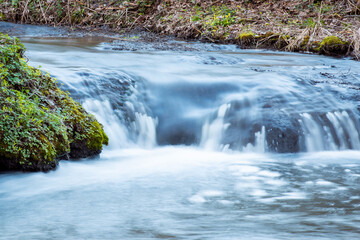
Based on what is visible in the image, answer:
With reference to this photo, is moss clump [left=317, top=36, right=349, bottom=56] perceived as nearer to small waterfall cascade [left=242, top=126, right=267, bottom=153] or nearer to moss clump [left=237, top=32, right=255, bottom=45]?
moss clump [left=237, top=32, right=255, bottom=45]

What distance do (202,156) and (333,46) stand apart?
23.2 ft

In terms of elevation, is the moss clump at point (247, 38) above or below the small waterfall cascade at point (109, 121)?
above

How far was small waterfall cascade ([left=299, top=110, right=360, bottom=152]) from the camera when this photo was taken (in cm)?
653

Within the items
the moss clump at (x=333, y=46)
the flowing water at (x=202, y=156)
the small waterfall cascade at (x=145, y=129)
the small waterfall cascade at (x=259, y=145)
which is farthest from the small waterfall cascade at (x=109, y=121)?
the moss clump at (x=333, y=46)

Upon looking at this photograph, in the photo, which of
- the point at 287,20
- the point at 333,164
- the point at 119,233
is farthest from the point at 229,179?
the point at 287,20

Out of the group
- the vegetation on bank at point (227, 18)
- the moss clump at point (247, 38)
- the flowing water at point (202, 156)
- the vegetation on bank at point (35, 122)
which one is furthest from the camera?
the moss clump at point (247, 38)

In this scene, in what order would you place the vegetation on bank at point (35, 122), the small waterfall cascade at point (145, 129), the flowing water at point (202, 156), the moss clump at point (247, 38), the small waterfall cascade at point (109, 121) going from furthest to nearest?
the moss clump at point (247, 38) → the small waterfall cascade at point (145, 129) → the small waterfall cascade at point (109, 121) → the vegetation on bank at point (35, 122) → the flowing water at point (202, 156)

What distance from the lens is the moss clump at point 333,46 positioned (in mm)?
11703

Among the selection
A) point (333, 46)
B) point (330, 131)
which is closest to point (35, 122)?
point (330, 131)

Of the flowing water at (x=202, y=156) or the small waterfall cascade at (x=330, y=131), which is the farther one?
the small waterfall cascade at (x=330, y=131)

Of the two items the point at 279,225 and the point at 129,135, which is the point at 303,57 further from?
the point at 279,225

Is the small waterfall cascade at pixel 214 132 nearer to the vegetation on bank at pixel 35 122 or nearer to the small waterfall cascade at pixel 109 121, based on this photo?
the small waterfall cascade at pixel 109 121

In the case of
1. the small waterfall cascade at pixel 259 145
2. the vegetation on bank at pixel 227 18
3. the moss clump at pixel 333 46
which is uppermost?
the vegetation on bank at pixel 227 18

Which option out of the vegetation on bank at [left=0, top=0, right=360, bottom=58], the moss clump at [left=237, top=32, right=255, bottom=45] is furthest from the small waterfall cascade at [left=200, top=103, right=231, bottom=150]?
the moss clump at [left=237, top=32, right=255, bottom=45]
